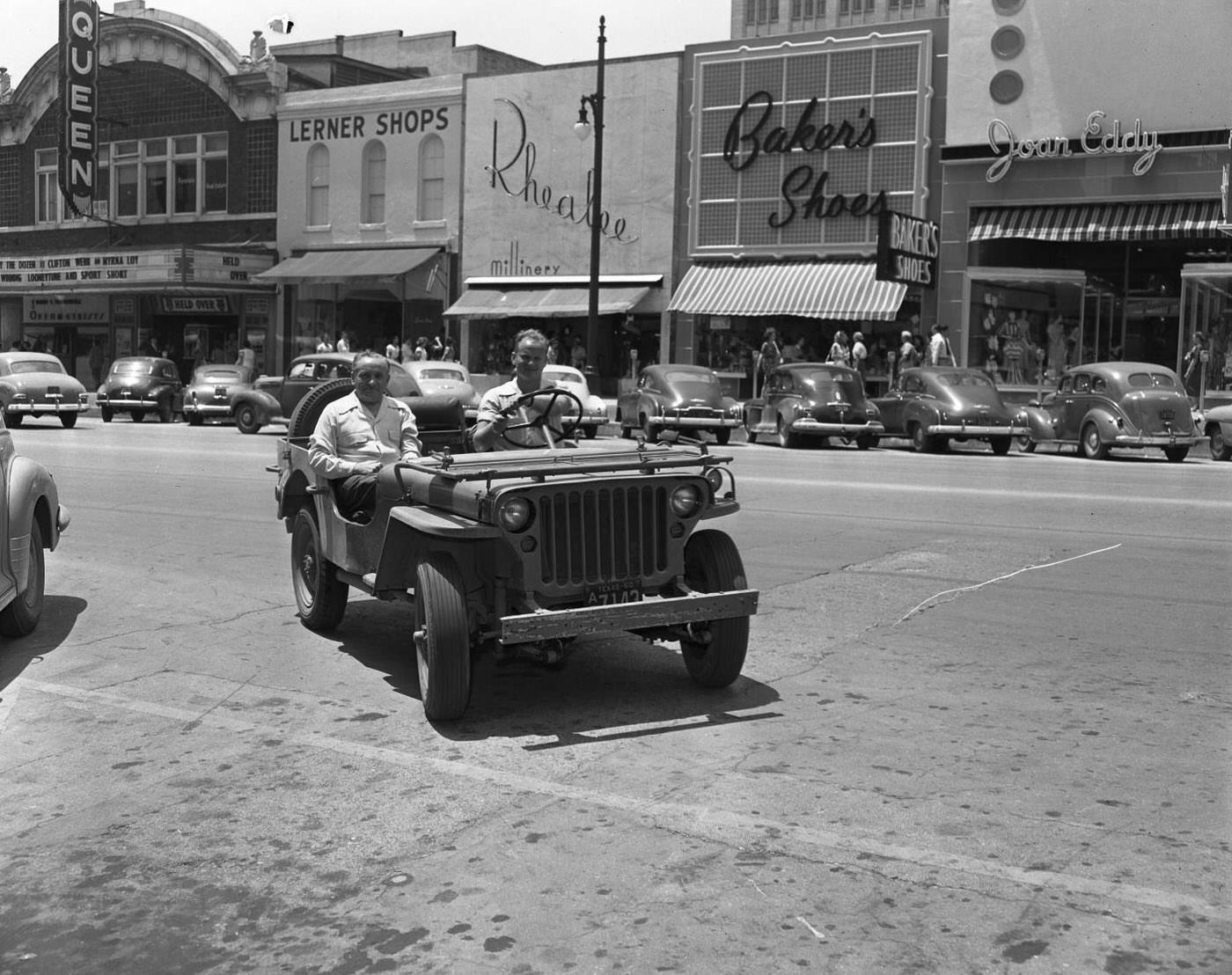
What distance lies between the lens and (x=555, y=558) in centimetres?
604

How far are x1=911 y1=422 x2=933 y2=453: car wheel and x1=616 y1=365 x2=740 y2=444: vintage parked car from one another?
315 cm

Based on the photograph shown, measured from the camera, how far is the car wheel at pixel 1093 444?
22.6 m

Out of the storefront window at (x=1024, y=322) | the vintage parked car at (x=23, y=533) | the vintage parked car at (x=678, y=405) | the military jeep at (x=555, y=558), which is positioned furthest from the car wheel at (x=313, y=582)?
the storefront window at (x=1024, y=322)

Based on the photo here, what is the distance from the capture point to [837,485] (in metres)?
15.7

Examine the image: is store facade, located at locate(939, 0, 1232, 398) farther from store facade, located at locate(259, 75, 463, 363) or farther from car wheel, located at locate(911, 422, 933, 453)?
store facade, located at locate(259, 75, 463, 363)

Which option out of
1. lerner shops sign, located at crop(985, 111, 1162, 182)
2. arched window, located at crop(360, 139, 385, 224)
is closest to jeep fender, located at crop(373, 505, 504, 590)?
lerner shops sign, located at crop(985, 111, 1162, 182)

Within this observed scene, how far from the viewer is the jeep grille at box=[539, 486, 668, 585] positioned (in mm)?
6035

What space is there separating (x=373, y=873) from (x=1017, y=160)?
29.4 meters

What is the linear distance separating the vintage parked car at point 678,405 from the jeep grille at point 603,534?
60.8 feet

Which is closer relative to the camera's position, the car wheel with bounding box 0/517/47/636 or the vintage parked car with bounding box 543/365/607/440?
the car wheel with bounding box 0/517/47/636

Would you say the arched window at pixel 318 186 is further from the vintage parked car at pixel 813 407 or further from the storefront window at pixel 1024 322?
the vintage parked car at pixel 813 407

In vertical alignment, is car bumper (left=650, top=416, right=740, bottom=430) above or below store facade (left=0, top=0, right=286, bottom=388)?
below

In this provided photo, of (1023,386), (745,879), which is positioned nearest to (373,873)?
(745,879)

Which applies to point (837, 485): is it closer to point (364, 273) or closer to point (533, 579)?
point (533, 579)
